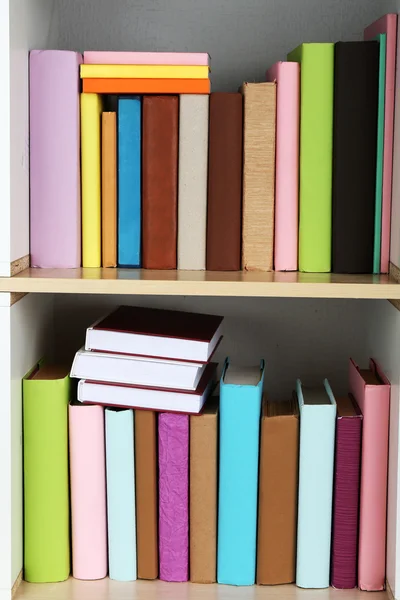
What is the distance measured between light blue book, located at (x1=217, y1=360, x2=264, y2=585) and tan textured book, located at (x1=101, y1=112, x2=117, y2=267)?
208 mm

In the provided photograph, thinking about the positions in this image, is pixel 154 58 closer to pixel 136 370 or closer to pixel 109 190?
pixel 109 190

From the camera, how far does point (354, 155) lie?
40.7 inches

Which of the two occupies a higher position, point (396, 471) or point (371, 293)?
point (371, 293)

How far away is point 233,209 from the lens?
1060 mm

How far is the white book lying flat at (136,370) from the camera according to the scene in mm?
1032

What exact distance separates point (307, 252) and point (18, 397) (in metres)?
0.38

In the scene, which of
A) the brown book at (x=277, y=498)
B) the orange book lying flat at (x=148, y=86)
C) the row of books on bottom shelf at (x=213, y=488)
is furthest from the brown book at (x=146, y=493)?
the orange book lying flat at (x=148, y=86)

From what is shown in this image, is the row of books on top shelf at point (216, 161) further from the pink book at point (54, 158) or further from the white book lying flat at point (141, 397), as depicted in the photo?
the white book lying flat at point (141, 397)

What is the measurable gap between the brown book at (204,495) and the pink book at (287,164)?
0.69 feet

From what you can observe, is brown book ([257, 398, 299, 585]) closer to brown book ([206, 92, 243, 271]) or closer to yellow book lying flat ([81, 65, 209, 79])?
brown book ([206, 92, 243, 271])

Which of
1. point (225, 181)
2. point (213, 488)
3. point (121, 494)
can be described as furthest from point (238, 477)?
point (225, 181)

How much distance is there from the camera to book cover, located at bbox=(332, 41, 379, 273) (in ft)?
3.35

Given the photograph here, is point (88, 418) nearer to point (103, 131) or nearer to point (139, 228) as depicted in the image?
point (139, 228)
